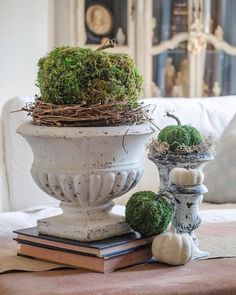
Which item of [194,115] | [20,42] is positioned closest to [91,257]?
[194,115]

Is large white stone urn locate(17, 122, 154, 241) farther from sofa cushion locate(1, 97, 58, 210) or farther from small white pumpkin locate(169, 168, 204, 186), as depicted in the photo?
sofa cushion locate(1, 97, 58, 210)

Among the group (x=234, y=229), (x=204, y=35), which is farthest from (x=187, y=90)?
(x=234, y=229)

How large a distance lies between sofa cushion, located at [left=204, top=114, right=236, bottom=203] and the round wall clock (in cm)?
140

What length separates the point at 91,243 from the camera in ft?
4.53

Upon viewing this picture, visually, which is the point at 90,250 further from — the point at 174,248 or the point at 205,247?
the point at 205,247

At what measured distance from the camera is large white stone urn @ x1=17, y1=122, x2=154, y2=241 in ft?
4.48

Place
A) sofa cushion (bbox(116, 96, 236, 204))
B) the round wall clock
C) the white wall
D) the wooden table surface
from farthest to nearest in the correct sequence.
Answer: the round wall clock < the white wall < sofa cushion (bbox(116, 96, 236, 204)) < the wooden table surface

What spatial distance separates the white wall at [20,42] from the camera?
3.43 metres

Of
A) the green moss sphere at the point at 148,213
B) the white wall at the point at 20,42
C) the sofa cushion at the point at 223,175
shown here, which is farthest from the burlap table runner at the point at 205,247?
the white wall at the point at 20,42

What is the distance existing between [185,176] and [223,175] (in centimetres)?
126

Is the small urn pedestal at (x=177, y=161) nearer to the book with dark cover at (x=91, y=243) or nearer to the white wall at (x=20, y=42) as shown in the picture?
the book with dark cover at (x=91, y=243)

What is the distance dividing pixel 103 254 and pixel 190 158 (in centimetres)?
29

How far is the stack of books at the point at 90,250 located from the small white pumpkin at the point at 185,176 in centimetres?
14

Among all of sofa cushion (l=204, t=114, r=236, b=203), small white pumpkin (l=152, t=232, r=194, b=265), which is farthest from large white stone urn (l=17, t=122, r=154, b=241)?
sofa cushion (l=204, t=114, r=236, b=203)
